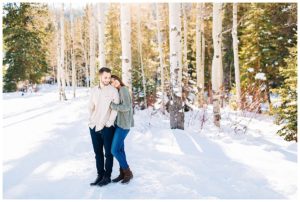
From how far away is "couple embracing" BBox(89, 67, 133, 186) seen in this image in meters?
5.73

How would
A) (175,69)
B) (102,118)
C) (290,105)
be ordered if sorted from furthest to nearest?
(290,105) < (175,69) < (102,118)

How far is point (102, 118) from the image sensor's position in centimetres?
568

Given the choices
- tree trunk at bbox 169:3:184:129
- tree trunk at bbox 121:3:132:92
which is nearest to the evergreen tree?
tree trunk at bbox 121:3:132:92

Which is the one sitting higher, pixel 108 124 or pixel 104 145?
pixel 108 124

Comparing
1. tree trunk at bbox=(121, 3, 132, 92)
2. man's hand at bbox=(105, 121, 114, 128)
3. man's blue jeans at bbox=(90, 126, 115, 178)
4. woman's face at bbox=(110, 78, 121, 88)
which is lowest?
man's blue jeans at bbox=(90, 126, 115, 178)

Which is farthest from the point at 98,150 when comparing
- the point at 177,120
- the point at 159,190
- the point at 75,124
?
the point at 75,124

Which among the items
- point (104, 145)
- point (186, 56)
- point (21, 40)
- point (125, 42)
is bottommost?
point (104, 145)

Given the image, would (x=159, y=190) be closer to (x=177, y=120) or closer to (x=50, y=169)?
(x=50, y=169)

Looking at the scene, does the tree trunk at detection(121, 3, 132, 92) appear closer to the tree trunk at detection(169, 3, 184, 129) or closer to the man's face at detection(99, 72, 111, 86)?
the tree trunk at detection(169, 3, 184, 129)

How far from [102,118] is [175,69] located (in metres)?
4.70

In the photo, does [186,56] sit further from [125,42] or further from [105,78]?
[105,78]

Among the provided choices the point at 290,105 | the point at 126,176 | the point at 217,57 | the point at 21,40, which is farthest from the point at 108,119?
the point at 21,40

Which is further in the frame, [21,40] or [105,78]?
[21,40]

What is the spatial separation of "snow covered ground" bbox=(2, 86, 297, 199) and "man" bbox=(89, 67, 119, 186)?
284 millimetres
